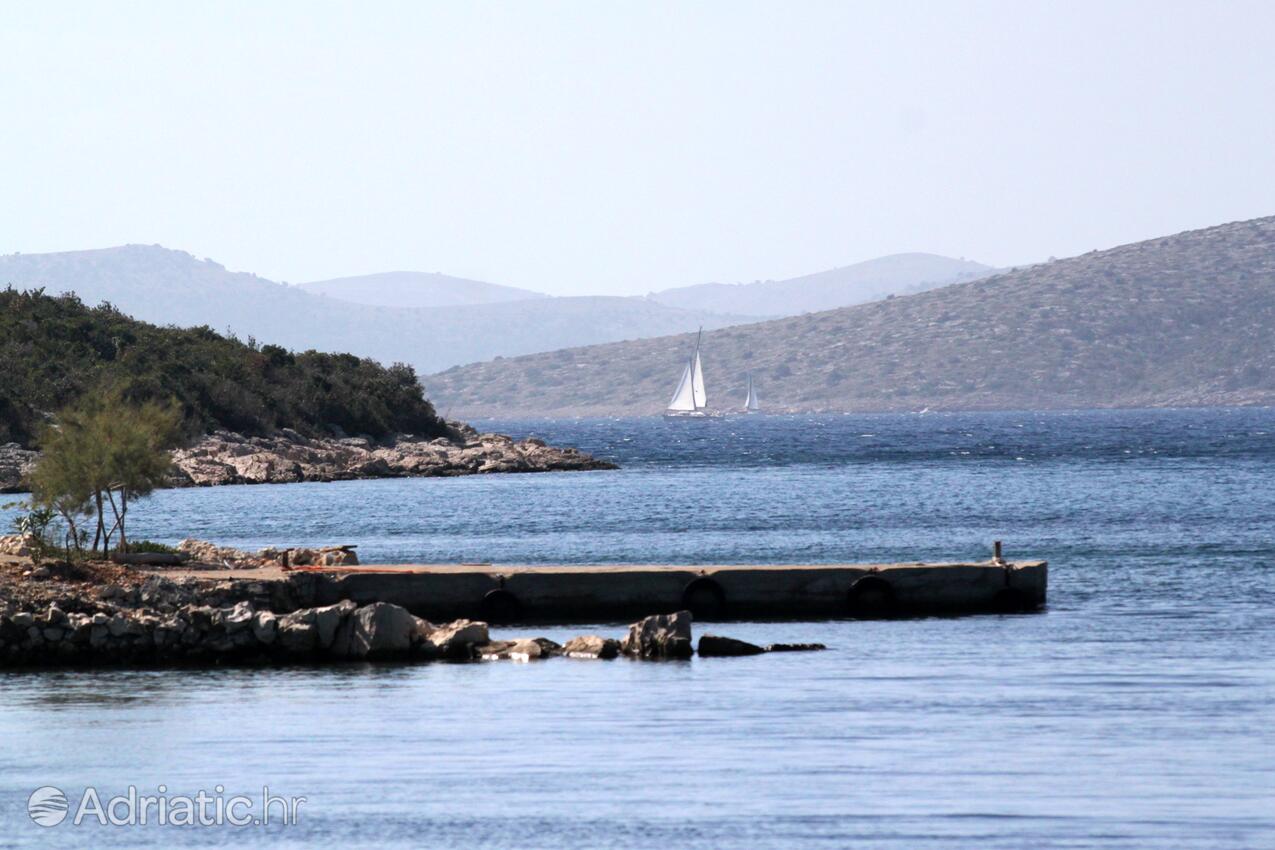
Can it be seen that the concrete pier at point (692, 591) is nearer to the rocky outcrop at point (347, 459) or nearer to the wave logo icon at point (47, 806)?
the wave logo icon at point (47, 806)

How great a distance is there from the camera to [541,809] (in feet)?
74.2

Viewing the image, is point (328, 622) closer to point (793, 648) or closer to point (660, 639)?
point (660, 639)

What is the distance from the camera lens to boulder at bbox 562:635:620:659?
1371 inches

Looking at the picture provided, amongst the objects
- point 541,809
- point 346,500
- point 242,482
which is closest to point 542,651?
point 541,809

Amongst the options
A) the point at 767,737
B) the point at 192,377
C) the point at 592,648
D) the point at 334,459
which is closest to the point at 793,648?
the point at 592,648

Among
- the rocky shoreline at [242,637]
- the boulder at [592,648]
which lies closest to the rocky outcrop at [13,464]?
the rocky shoreline at [242,637]

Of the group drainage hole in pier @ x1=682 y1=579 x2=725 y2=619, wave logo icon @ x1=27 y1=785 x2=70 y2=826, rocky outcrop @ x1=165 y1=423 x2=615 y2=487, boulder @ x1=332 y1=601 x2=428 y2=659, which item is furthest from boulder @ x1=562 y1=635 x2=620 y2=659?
rocky outcrop @ x1=165 y1=423 x2=615 y2=487

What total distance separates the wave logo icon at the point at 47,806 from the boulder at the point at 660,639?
42.8 feet

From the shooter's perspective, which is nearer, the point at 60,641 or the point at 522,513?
the point at 60,641

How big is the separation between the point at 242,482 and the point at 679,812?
272ft

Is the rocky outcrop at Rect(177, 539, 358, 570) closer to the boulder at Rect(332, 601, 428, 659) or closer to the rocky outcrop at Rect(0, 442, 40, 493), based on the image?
the boulder at Rect(332, 601, 428, 659)

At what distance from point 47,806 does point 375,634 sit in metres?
12.0

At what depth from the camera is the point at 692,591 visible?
4188 centimetres

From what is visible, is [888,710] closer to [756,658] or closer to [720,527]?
[756,658]
